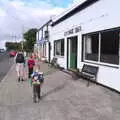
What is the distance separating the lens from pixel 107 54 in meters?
13.9

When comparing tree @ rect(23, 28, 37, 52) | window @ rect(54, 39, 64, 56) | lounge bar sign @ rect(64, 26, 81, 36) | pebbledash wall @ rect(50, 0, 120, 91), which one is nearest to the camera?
pebbledash wall @ rect(50, 0, 120, 91)

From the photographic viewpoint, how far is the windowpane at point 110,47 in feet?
42.4

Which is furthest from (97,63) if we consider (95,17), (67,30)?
(67,30)

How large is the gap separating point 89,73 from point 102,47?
5.68 ft

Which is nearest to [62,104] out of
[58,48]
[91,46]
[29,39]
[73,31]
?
[91,46]

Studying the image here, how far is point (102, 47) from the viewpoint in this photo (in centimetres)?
1463

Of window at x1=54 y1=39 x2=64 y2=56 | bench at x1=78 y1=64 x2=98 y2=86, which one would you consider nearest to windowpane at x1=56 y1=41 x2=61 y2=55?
window at x1=54 y1=39 x2=64 y2=56

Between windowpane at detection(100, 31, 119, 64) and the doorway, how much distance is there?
6.64 metres

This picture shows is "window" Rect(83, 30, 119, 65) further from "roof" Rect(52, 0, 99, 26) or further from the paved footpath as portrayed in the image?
"roof" Rect(52, 0, 99, 26)

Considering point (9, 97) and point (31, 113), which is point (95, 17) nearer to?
point (9, 97)

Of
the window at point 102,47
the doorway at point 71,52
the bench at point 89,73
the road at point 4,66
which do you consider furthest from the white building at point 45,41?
the bench at point 89,73

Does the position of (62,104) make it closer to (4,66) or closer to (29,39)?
(4,66)

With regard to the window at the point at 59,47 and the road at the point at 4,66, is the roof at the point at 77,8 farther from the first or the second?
the road at the point at 4,66

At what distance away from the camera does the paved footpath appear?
27.7 ft
